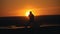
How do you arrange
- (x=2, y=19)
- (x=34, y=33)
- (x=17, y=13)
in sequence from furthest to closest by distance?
(x=17, y=13) < (x=2, y=19) < (x=34, y=33)

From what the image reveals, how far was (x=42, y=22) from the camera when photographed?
3.95 meters

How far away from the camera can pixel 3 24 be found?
3.82 metres

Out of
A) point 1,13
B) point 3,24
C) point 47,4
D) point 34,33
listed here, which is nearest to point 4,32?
point 34,33

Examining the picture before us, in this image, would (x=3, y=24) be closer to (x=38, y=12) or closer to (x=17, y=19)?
(x=17, y=19)

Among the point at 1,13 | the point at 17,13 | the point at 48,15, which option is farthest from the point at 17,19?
the point at 48,15

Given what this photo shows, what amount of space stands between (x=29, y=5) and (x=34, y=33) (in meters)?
1.53

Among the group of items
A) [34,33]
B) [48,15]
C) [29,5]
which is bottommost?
Answer: [34,33]

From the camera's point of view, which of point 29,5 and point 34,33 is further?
point 29,5

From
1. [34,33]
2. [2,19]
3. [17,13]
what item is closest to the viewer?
[34,33]

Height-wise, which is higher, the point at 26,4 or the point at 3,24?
the point at 26,4

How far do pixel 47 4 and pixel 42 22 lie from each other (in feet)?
1.60

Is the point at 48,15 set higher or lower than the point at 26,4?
lower

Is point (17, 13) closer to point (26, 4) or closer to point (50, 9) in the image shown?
point (26, 4)

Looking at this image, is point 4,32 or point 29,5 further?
point 29,5
